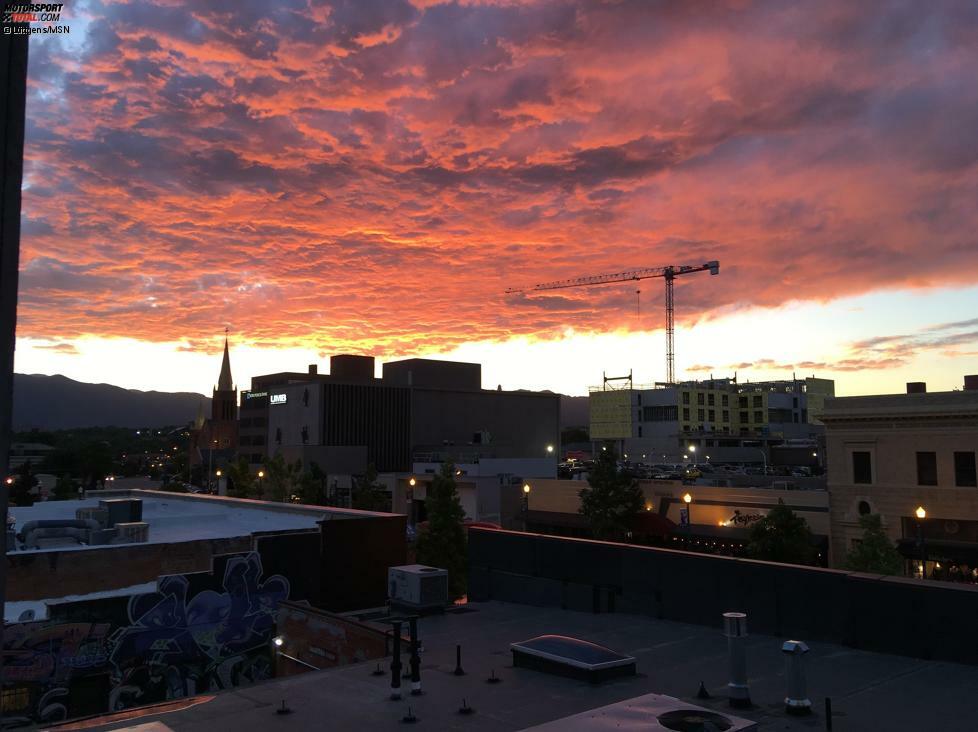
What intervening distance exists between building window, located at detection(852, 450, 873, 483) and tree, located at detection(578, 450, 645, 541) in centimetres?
1348

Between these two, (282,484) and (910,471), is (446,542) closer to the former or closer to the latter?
(910,471)

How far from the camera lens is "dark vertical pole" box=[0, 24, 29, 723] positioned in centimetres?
458

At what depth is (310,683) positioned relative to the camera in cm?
1305

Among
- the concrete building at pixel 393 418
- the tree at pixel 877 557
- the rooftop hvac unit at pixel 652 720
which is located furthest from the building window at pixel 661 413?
the rooftop hvac unit at pixel 652 720

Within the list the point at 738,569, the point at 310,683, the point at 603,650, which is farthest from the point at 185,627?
the point at 738,569

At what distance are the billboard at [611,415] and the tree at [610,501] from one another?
9503 cm

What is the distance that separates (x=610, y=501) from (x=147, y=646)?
3394cm

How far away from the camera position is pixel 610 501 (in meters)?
50.5

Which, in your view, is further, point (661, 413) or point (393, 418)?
point (661, 413)

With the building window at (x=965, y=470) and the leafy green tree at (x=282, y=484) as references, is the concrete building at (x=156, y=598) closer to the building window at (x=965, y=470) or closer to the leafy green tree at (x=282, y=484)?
the building window at (x=965, y=470)

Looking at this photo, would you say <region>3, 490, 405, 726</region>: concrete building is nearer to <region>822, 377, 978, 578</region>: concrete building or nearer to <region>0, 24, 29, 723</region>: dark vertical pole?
<region>0, 24, 29, 723</region>: dark vertical pole

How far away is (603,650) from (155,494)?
3960cm

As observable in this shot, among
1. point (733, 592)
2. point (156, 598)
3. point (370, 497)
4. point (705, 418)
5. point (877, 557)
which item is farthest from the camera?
point (705, 418)

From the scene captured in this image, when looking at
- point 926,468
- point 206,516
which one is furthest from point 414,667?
point 926,468
